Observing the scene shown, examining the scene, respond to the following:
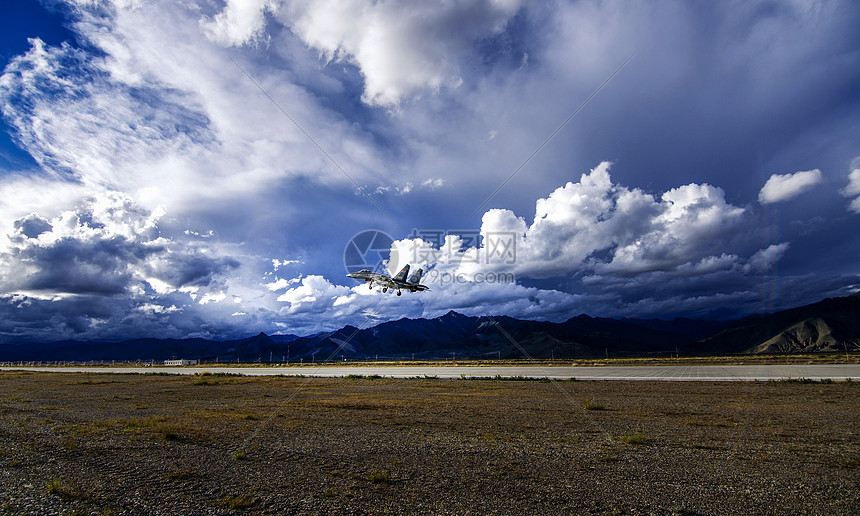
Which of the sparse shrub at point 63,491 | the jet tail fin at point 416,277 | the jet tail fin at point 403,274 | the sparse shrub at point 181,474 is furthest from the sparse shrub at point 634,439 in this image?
the jet tail fin at point 416,277

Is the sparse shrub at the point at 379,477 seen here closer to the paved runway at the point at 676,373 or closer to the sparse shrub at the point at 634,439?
the sparse shrub at the point at 634,439

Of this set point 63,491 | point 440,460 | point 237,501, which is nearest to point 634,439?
point 440,460

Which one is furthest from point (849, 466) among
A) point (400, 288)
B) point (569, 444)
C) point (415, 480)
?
point (400, 288)

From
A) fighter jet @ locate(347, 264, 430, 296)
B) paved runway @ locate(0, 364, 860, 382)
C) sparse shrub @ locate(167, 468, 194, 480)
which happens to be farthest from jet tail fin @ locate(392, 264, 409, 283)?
sparse shrub @ locate(167, 468, 194, 480)

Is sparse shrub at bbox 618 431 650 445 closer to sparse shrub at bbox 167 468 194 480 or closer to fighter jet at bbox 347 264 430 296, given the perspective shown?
sparse shrub at bbox 167 468 194 480

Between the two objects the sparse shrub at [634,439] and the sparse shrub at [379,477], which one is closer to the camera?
the sparse shrub at [379,477]

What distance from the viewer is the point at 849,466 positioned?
436 inches

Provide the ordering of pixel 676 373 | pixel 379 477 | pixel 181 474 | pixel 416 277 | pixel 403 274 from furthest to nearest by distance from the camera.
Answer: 1. pixel 416 277
2. pixel 403 274
3. pixel 676 373
4. pixel 181 474
5. pixel 379 477

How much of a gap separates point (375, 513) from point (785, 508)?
8.91 metres

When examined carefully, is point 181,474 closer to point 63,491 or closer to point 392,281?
point 63,491

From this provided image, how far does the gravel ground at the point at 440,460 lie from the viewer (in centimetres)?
885

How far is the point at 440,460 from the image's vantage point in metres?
12.3

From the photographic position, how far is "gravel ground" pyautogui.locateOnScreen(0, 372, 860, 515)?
8852 mm

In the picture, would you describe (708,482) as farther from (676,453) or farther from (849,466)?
(849,466)
